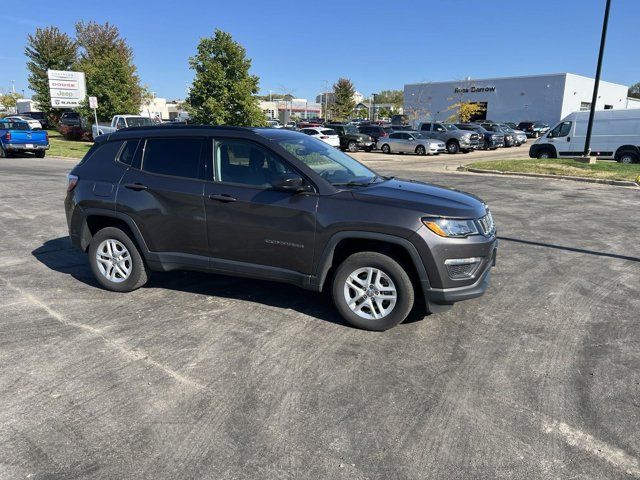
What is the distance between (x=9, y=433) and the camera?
293 centimetres

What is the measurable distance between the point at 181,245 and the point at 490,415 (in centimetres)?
322

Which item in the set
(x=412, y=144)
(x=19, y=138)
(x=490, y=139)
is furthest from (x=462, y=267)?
(x=490, y=139)

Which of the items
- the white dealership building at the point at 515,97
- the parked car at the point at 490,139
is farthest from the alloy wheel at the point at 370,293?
the white dealership building at the point at 515,97

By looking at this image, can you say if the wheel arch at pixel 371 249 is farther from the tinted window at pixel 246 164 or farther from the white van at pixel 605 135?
the white van at pixel 605 135

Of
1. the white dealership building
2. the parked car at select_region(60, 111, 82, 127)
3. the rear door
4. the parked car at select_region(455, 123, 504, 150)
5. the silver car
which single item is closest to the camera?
the rear door

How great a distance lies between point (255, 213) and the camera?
14.8 feet

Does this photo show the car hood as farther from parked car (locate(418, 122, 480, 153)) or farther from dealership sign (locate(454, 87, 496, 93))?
dealership sign (locate(454, 87, 496, 93))

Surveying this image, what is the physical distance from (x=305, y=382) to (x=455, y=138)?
28.2 m

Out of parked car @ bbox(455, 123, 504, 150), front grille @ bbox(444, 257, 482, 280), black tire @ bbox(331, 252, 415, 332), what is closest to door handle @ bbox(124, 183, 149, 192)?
black tire @ bbox(331, 252, 415, 332)

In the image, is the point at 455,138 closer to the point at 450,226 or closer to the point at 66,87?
the point at 66,87

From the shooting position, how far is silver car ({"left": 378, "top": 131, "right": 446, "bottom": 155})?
2841 cm

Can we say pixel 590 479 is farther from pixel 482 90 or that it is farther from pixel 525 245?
pixel 482 90

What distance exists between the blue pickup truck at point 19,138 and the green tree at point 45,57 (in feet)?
72.8

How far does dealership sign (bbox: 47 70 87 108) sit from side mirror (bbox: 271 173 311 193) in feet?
101
